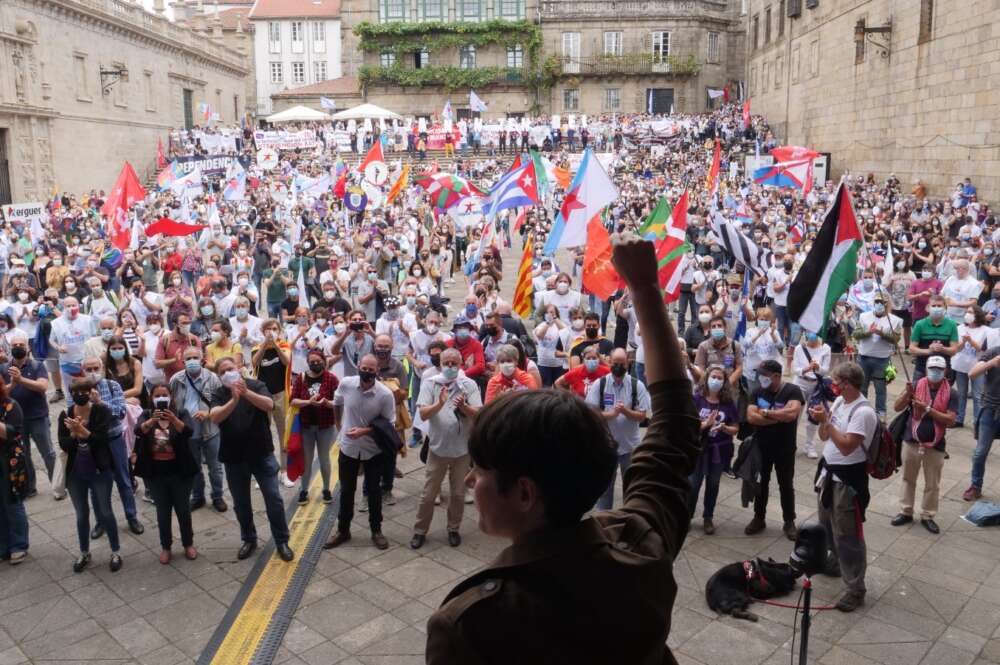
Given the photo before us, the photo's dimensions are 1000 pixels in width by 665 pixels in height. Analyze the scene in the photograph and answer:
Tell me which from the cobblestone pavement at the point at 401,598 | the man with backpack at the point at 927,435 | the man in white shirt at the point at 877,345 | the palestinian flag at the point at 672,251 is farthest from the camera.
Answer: the palestinian flag at the point at 672,251

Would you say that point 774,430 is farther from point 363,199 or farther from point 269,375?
point 363,199

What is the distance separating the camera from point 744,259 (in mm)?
12391

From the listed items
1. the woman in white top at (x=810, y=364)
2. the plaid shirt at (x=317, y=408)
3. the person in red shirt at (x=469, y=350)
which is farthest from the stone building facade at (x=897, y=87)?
the plaid shirt at (x=317, y=408)

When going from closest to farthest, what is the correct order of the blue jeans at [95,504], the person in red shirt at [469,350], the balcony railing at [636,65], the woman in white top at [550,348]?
the blue jeans at [95,504] → the person in red shirt at [469,350] → the woman in white top at [550,348] → the balcony railing at [636,65]

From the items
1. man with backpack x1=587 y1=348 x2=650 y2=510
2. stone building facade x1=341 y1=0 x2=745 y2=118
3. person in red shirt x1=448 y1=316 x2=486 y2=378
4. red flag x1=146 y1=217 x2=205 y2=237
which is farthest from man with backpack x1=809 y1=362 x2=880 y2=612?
stone building facade x1=341 y1=0 x2=745 y2=118

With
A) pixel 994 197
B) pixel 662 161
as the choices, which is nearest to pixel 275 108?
pixel 662 161

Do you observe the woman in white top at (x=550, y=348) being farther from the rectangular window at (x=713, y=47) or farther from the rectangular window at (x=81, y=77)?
the rectangular window at (x=713, y=47)

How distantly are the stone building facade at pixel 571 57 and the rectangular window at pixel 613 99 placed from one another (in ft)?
0.22

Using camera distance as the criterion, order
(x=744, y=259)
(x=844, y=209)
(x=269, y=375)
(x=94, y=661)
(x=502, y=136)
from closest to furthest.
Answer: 1. (x=94, y=661)
2. (x=844, y=209)
3. (x=269, y=375)
4. (x=744, y=259)
5. (x=502, y=136)

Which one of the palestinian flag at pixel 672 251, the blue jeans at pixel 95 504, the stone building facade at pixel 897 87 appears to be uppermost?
the stone building facade at pixel 897 87

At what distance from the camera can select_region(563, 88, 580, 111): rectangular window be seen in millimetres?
58031

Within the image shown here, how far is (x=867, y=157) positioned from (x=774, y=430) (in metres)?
25.7

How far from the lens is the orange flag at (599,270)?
40.8 feet

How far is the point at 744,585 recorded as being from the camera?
6.40m
